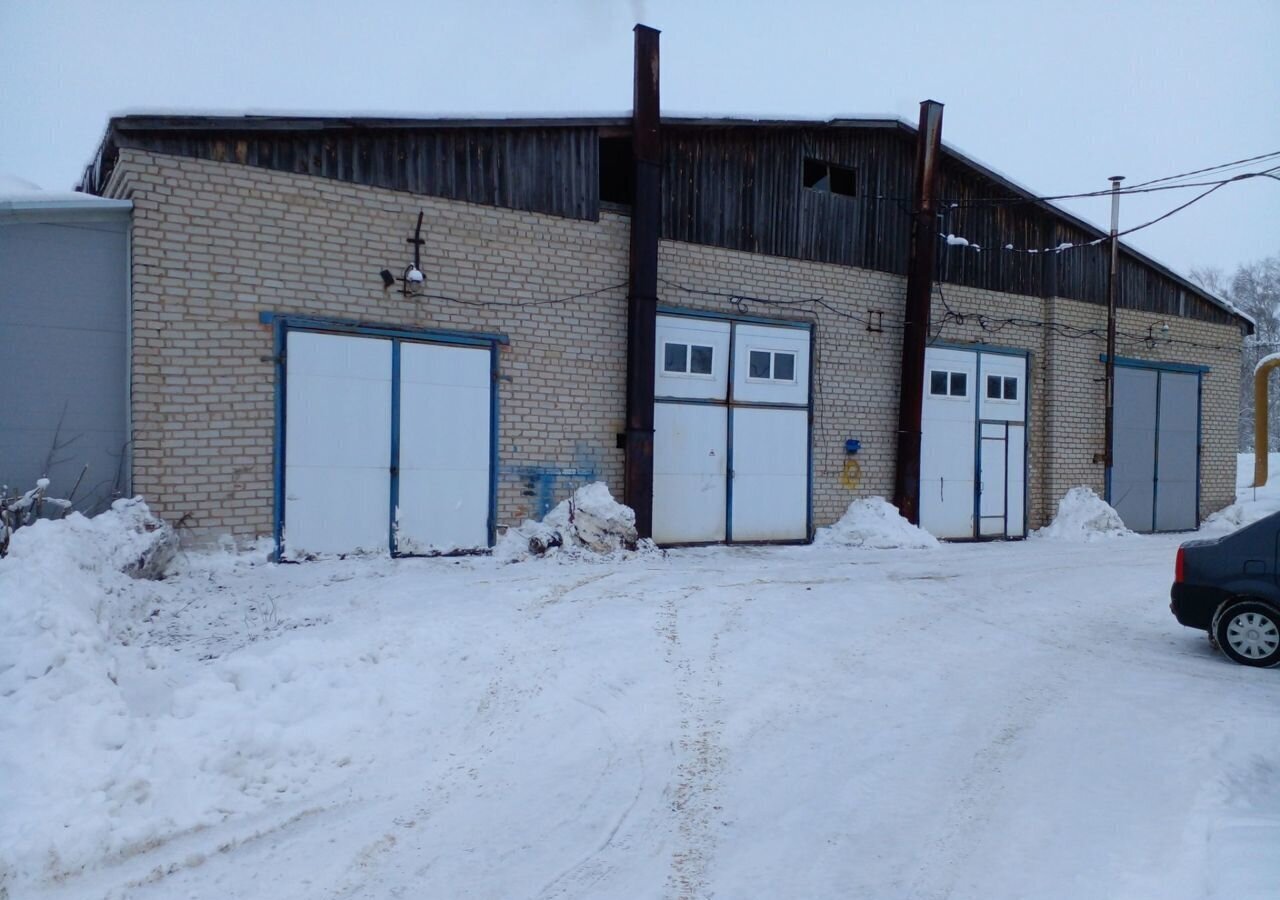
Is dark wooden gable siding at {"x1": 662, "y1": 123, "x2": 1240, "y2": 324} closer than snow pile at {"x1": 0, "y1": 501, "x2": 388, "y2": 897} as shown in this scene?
No

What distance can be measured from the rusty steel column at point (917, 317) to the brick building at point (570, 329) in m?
0.29

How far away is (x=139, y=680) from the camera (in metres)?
5.21

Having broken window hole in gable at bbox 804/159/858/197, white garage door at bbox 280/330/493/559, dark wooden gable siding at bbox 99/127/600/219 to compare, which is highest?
broken window hole in gable at bbox 804/159/858/197

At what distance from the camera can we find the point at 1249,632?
24.5 feet

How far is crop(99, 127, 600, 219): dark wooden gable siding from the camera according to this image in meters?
9.49

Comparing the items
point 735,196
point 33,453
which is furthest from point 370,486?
point 735,196

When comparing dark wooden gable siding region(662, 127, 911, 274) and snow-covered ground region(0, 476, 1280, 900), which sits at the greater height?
dark wooden gable siding region(662, 127, 911, 274)

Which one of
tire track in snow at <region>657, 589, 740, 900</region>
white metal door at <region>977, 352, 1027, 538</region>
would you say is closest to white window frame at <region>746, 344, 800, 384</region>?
white metal door at <region>977, 352, 1027, 538</region>

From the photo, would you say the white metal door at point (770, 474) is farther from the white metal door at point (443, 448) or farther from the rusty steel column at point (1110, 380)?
the rusty steel column at point (1110, 380)

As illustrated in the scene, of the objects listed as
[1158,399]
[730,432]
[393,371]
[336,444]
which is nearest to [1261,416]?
[1158,399]

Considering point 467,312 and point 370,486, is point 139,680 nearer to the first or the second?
point 370,486

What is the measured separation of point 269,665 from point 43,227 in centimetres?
613

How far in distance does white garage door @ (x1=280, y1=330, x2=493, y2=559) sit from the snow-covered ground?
1.77 meters

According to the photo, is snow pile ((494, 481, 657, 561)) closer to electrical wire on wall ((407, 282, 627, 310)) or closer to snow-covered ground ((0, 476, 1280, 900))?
electrical wire on wall ((407, 282, 627, 310))
